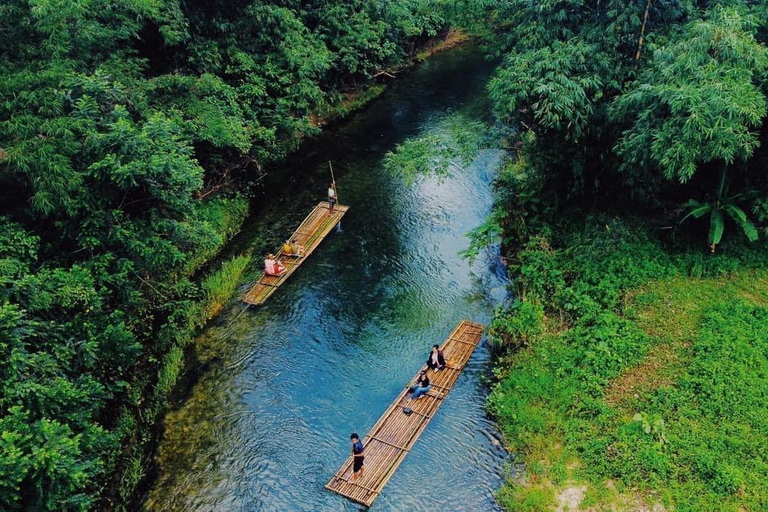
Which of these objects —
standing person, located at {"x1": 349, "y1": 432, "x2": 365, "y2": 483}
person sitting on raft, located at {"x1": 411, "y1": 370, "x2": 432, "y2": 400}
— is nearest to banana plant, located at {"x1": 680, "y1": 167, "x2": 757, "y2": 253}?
person sitting on raft, located at {"x1": 411, "y1": 370, "x2": 432, "y2": 400}

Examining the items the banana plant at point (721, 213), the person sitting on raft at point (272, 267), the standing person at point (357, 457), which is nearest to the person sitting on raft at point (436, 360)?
the standing person at point (357, 457)

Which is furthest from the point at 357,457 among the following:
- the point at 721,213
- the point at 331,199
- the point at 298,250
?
the point at 331,199

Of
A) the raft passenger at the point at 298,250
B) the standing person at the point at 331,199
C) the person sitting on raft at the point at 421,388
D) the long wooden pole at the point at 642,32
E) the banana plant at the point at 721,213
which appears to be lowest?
the person sitting on raft at the point at 421,388

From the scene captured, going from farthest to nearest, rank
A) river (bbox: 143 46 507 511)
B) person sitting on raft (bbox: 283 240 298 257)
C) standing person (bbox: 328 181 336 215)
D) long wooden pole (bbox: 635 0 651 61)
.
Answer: standing person (bbox: 328 181 336 215)
person sitting on raft (bbox: 283 240 298 257)
long wooden pole (bbox: 635 0 651 61)
river (bbox: 143 46 507 511)

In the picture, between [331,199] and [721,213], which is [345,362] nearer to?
[331,199]

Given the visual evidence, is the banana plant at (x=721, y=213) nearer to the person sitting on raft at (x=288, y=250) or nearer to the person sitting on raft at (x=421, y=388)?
the person sitting on raft at (x=421, y=388)

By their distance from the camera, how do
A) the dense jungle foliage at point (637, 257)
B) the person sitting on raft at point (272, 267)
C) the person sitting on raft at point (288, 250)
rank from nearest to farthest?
the dense jungle foliage at point (637, 257) < the person sitting on raft at point (272, 267) < the person sitting on raft at point (288, 250)

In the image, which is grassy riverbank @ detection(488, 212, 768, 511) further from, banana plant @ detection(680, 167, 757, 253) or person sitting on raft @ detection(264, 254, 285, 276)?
person sitting on raft @ detection(264, 254, 285, 276)
